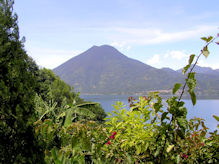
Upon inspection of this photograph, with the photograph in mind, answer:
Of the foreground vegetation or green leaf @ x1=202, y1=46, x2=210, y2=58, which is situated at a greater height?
green leaf @ x1=202, y1=46, x2=210, y2=58

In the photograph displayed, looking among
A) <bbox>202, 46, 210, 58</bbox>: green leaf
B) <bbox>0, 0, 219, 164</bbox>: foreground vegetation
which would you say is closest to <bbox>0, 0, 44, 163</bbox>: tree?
<bbox>0, 0, 219, 164</bbox>: foreground vegetation

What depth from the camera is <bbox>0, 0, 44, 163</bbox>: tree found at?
1.56m

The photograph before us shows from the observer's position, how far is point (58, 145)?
313 centimetres

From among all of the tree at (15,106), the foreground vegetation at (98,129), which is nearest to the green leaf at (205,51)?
the foreground vegetation at (98,129)

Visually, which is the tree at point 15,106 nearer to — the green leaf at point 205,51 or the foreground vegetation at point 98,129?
the foreground vegetation at point 98,129

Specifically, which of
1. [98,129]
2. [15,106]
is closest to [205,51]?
[98,129]

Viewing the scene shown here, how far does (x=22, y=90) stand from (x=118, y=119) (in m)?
1.07

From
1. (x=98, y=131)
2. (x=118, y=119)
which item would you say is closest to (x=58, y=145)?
(x=98, y=131)

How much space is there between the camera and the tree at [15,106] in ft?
5.13

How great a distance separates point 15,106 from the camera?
5.31ft

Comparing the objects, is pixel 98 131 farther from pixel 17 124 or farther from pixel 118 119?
pixel 17 124

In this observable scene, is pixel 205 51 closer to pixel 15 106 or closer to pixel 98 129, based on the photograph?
pixel 98 129

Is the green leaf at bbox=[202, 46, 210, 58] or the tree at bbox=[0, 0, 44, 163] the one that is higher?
the green leaf at bbox=[202, 46, 210, 58]

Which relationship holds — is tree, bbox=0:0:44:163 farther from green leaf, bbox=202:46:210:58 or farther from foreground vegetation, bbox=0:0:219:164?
green leaf, bbox=202:46:210:58
